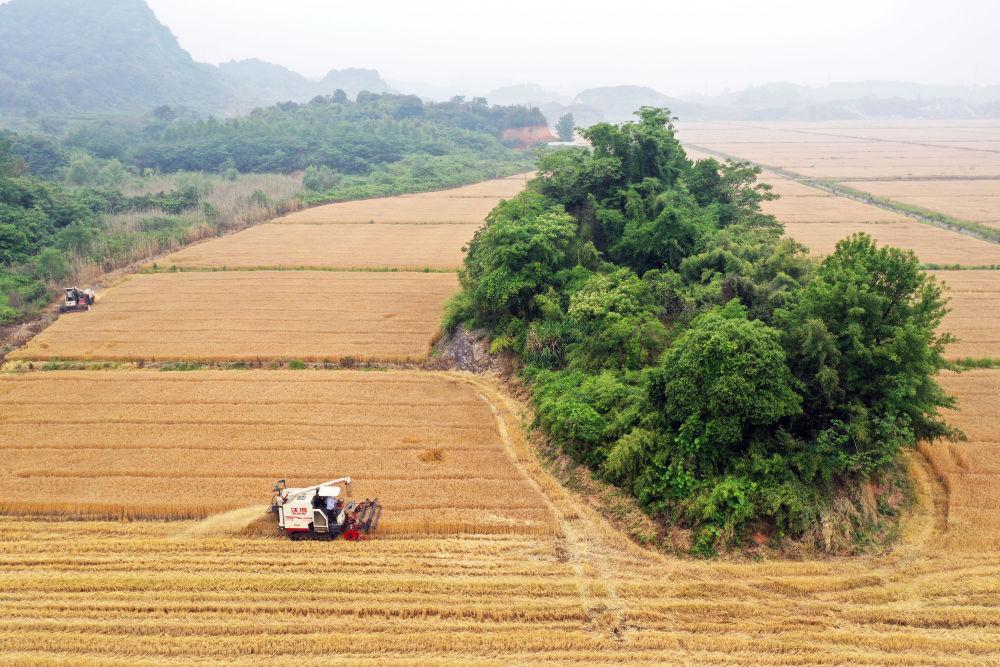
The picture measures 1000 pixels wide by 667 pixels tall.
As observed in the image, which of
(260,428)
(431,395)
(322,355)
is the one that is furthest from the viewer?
(322,355)

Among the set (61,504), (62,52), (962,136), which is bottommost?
(61,504)

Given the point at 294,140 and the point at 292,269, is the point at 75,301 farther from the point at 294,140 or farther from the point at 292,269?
the point at 294,140

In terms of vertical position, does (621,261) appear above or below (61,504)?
above

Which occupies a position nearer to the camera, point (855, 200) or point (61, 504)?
point (61, 504)

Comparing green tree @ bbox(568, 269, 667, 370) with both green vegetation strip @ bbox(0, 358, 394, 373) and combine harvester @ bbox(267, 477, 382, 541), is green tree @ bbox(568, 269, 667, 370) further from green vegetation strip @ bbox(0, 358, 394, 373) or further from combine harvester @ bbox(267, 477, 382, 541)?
combine harvester @ bbox(267, 477, 382, 541)

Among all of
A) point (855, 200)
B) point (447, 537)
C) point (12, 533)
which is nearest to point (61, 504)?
point (12, 533)

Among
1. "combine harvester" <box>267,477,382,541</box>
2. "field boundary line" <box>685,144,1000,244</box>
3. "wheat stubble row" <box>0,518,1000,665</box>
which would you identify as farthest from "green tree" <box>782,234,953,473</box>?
"field boundary line" <box>685,144,1000,244</box>

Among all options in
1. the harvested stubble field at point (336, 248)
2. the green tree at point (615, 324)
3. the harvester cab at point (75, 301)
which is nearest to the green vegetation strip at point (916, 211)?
the harvested stubble field at point (336, 248)

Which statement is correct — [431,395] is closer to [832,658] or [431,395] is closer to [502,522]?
[502,522]
